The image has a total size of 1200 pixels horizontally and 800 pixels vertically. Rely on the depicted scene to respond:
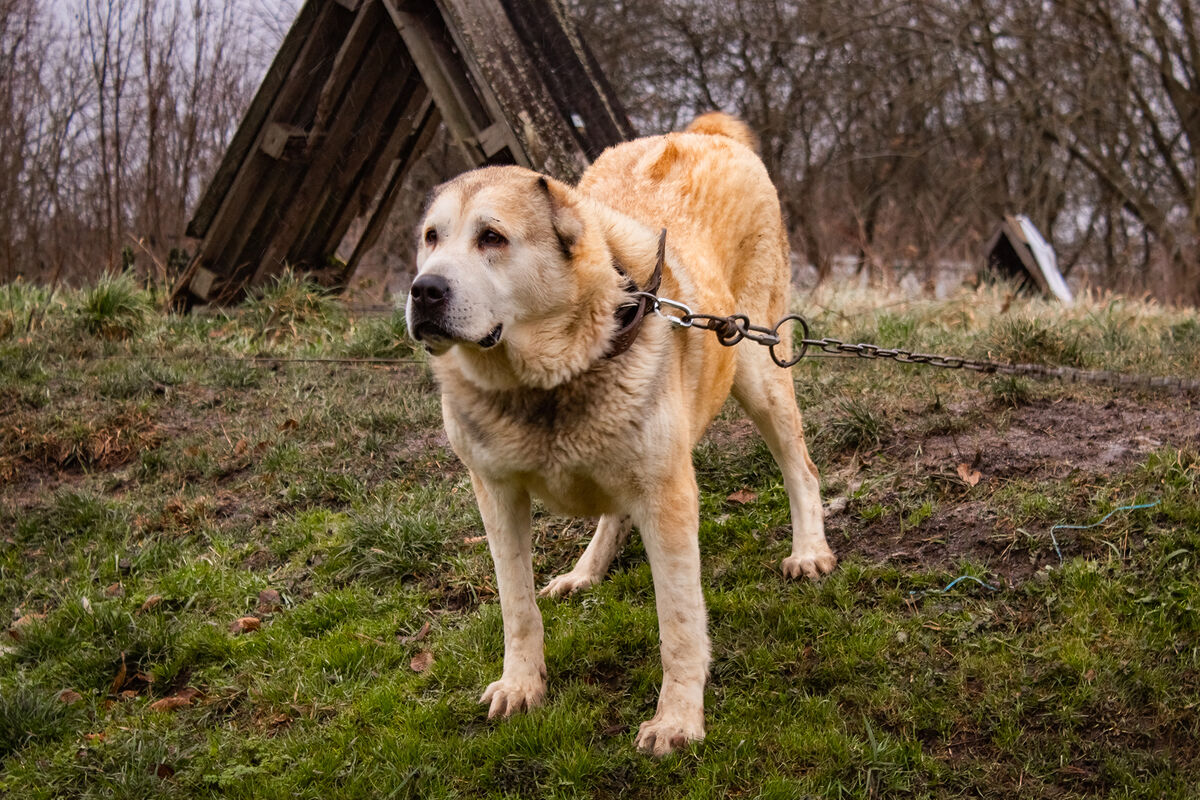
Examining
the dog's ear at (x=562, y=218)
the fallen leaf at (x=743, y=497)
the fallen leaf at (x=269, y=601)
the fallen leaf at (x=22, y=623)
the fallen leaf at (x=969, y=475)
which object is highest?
the dog's ear at (x=562, y=218)

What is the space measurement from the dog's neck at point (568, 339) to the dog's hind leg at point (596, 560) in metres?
1.30

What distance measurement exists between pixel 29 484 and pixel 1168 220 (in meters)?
15.5

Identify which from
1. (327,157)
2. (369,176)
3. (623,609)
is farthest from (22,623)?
(369,176)

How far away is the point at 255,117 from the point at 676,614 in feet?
24.6

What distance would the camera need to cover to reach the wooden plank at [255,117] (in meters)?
8.66

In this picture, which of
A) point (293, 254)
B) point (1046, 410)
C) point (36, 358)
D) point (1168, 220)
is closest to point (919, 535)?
point (1046, 410)

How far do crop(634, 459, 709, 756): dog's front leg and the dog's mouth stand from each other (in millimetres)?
701

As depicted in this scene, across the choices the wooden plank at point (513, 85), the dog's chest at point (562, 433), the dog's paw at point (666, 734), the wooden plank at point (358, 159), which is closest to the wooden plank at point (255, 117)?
the wooden plank at point (358, 159)

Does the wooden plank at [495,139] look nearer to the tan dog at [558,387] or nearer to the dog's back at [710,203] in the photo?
the dog's back at [710,203]

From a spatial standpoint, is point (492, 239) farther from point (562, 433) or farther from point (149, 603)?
point (149, 603)

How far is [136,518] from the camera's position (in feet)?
17.3

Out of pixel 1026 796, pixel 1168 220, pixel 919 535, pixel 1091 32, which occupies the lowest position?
pixel 1026 796

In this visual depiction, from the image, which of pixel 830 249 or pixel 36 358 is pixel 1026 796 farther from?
pixel 830 249

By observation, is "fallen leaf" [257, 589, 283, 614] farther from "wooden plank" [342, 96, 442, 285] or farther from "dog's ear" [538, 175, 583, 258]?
"wooden plank" [342, 96, 442, 285]
